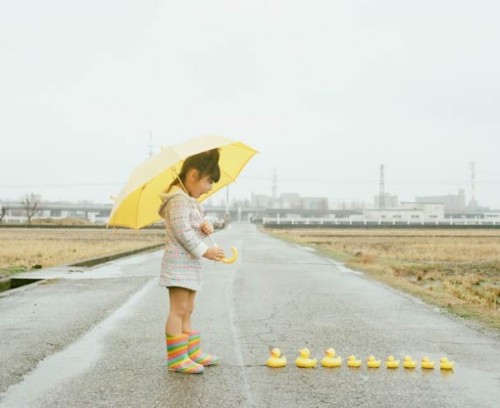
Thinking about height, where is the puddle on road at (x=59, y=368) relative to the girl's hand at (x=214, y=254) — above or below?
below

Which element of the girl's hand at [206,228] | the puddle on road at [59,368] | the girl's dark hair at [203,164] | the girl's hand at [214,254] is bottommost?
the puddle on road at [59,368]

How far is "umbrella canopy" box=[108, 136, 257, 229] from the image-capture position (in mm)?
5078

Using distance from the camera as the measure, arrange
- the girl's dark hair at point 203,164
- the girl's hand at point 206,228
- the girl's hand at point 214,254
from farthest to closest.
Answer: the girl's dark hair at point 203,164, the girl's hand at point 206,228, the girl's hand at point 214,254

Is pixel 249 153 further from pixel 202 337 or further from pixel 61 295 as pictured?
pixel 61 295

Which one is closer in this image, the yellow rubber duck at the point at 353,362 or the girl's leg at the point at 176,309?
the girl's leg at the point at 176,309

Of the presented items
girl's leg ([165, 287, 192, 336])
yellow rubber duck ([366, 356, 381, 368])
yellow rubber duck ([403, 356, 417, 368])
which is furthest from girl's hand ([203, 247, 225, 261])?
yellow rubber duck ([403, 356, 417, 368])

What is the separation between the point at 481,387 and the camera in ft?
15.8

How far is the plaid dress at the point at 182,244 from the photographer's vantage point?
509 centimetres

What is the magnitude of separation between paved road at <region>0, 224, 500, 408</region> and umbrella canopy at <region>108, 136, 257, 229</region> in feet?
4.28

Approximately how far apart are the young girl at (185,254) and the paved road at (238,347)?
0.76 feet

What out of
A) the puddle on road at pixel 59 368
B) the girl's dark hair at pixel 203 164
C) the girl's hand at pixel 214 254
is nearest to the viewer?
the puddle on road at pixel 59 368

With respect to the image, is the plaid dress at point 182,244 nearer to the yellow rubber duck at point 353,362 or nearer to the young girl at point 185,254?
the young girl at point 185,254

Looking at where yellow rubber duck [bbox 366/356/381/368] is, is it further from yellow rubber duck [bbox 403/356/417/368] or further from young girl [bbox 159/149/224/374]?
young girl [bbox 159/149/224/374]

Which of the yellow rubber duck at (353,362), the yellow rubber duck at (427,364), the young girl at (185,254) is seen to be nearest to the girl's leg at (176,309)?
the young girl at (185,254)
